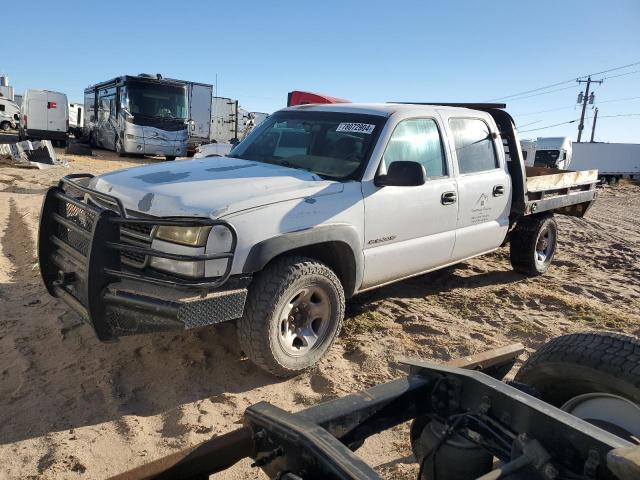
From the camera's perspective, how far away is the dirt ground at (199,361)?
113 inches

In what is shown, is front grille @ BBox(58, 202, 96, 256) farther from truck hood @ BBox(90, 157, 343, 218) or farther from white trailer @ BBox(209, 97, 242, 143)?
white trailer @ BBox(209, 97, 242, 143)

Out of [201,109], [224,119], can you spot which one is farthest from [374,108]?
[224,119]

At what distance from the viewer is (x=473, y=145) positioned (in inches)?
204

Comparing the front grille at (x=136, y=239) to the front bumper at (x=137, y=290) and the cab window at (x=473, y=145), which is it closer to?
the front bumper at (x=137, y=290)

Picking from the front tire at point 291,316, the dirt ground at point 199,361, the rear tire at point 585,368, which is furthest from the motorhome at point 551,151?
the rear tire at point 585,368

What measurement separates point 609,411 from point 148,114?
20.0 m

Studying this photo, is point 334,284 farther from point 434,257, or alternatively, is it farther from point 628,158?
point 628,158

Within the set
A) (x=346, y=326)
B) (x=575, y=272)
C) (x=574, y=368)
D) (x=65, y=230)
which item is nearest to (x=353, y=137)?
(x=346, y=326)

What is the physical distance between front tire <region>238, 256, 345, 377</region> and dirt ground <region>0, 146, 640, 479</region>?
19 cm

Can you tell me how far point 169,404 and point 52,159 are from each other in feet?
50.4

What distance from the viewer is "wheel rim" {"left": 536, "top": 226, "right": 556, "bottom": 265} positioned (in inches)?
265

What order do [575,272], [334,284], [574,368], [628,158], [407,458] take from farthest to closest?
1. [628,158]
2. [575,272]
3. [334,284]
4. [407,458]
5. [574,368]

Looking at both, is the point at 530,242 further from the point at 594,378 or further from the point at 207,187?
the point at 594,378

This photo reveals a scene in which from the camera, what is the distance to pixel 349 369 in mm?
3854
